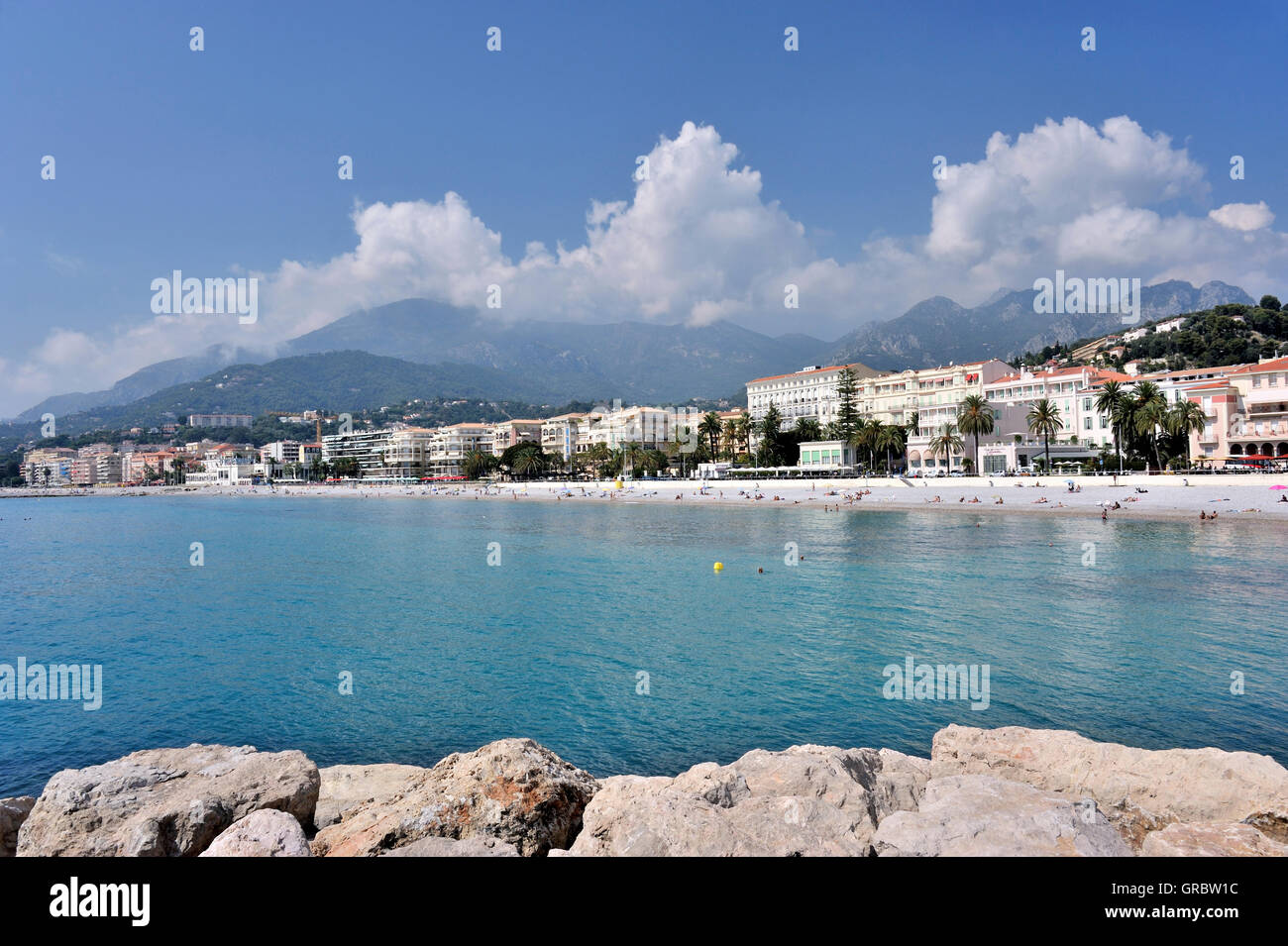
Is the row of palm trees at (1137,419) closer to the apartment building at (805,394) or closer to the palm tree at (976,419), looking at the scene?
the palm tree at (976,419)

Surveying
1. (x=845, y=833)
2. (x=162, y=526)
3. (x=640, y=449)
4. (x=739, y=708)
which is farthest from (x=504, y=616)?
(x=640, y=449)

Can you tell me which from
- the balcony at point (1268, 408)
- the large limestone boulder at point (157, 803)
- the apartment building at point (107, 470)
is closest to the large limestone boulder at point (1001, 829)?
the large limestone boulder at point (157, 803)

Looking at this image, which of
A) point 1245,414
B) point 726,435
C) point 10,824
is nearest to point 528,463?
point 726,435

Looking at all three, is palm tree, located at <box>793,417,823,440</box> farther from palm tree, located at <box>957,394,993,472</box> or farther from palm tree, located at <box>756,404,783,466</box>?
palm tree, located at <box>957,394,993,472</box>

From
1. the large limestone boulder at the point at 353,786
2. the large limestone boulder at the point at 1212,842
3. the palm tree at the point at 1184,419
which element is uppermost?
the palm tree at the point at 1184,419

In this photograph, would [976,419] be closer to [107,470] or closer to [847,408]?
[847,408]
